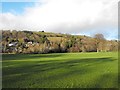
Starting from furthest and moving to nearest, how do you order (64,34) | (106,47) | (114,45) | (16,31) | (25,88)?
(64,34), (16,31), (106,47), (114,45), (25,88)

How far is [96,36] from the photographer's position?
140 m

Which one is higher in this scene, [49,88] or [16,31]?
[16,31]

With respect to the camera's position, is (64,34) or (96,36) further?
(64,34)

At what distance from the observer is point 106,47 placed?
123 metres

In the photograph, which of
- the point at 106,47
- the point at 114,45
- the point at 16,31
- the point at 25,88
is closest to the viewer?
the point at 25,88

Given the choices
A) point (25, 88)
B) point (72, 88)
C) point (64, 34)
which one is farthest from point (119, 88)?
point (64, 34)

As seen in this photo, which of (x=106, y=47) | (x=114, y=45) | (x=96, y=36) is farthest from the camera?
(x=96, y=36)

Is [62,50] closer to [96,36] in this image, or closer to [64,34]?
[96,36]

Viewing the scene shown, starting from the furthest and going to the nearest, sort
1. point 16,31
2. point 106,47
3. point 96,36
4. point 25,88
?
point 16,31 < point 96,36 < point 106,47 < point 25,88

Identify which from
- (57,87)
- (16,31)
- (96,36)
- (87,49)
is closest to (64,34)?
(16,31)

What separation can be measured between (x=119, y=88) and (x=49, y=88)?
4.45 metres

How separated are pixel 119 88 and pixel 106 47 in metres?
106

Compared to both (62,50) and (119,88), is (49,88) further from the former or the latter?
(62,50)

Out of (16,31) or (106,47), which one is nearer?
(106,47)
